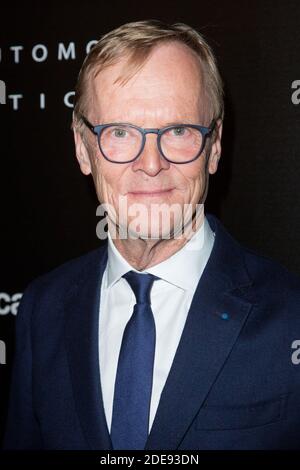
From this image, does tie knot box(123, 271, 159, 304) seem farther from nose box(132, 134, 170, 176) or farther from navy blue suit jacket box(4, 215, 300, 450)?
nose box(132, 134, 170, 176)

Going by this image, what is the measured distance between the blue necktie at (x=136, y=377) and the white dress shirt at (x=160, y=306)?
29 millimetres

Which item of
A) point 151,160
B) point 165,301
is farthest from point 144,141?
point 165,301

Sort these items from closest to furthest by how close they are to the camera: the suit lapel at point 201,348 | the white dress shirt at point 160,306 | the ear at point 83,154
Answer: the suit lapel at point 201,348 → the white dress shirt at point 160,306 → the ear at point 83,154

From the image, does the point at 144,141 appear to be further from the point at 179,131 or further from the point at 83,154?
the point at 83,154

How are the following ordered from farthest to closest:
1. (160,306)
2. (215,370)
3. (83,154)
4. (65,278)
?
(65,278)
(83,154)
(160,306)
(215,370)

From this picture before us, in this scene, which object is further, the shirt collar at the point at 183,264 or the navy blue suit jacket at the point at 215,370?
the shirt collar at the point at 183,264

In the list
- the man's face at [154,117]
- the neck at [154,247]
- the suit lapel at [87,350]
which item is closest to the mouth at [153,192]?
the man's face at [154,117]

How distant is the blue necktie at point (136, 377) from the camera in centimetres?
108

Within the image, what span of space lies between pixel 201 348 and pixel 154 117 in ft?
1.57

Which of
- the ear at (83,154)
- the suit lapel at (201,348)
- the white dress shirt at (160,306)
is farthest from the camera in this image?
the ear at (83,154)

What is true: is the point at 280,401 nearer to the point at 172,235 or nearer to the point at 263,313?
the point at 263,313

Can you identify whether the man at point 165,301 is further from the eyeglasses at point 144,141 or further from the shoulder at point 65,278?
the shoulder at point 65,278

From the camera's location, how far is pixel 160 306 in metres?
1.17
